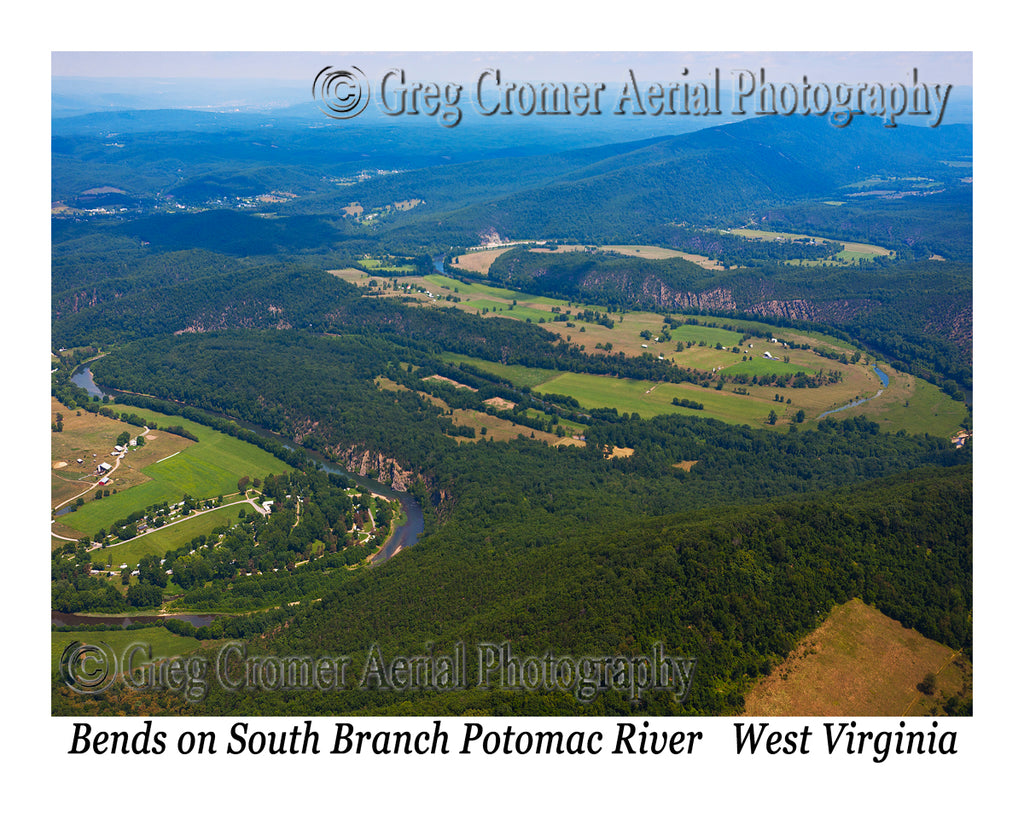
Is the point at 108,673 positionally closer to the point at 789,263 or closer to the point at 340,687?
the point at 340,687

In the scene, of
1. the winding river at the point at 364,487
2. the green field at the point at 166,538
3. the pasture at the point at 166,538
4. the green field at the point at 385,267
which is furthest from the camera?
the green field at the point at 385,267

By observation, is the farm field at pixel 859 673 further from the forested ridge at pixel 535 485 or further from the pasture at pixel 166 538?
the pasture at pixel 166 538

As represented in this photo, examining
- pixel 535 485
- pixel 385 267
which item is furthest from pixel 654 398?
pixel 385 267

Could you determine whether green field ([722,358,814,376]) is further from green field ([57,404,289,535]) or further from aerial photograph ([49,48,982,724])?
green field ([57,404,289,535])

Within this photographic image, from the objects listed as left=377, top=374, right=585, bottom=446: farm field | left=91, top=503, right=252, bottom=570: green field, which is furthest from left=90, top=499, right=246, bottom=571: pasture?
left=377, top=374, right=585, bottom=446: farm field

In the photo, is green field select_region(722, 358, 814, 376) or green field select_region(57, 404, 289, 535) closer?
green field select_region(57, 404, 289, 535)

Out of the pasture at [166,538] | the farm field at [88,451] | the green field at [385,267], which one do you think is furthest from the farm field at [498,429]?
the green field at [385,267]

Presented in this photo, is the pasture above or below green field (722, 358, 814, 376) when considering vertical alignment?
below
